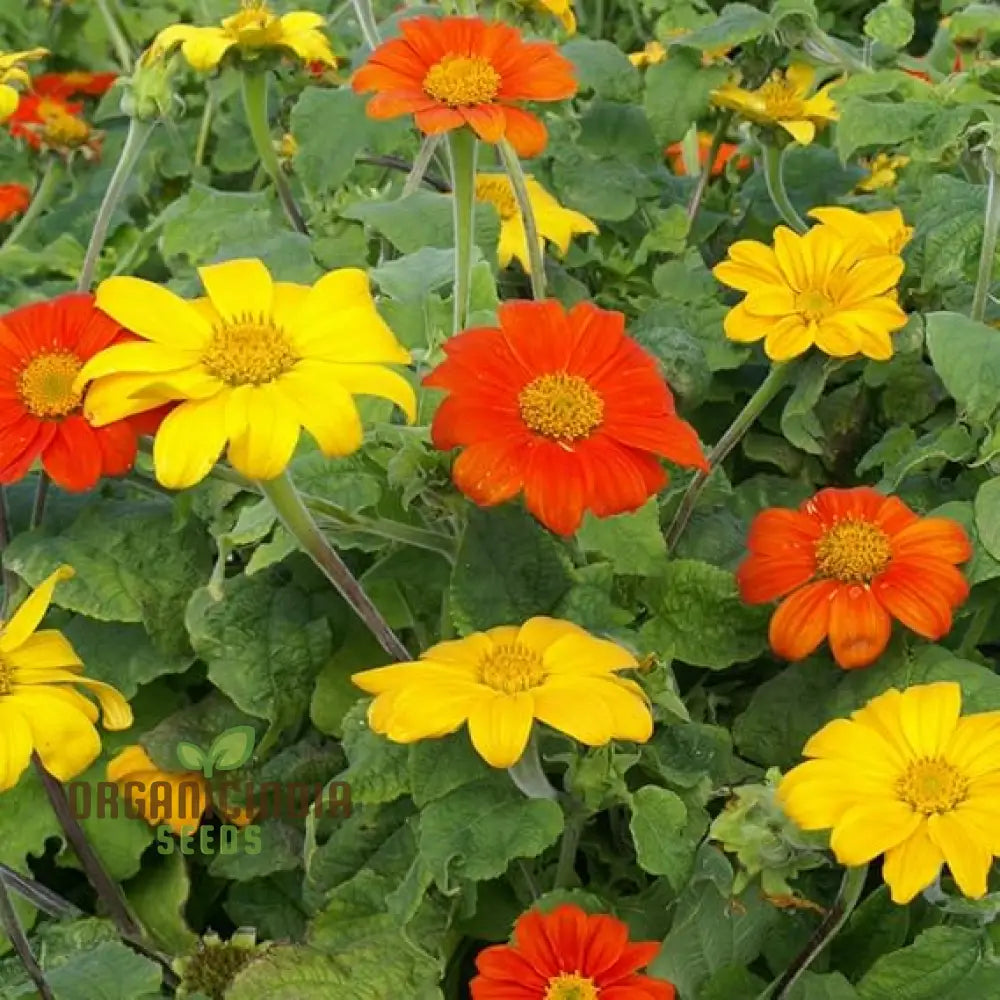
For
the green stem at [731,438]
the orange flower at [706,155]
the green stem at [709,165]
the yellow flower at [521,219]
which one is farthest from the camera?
the orange flower at [706,155]

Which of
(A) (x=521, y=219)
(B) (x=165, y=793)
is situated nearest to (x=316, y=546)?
(B) (x=165, y=793)

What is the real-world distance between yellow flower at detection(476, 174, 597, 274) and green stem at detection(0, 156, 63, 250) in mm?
603

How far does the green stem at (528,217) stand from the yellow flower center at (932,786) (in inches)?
22.2

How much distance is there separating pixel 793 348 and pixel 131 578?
482mm

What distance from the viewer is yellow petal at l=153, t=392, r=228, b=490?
2.58 ft

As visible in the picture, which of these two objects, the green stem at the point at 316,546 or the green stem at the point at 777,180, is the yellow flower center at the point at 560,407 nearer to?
the green stem at the point at 316,546

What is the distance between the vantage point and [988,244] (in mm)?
1137

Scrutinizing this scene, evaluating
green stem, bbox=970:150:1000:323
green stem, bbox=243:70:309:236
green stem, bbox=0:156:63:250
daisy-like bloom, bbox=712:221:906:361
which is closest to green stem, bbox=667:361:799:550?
daisy-like bloom, bbox=712:221:906:361

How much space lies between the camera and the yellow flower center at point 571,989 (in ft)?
2.71

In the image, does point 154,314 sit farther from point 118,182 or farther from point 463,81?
point 118,182

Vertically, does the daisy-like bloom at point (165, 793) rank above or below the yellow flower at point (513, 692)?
below

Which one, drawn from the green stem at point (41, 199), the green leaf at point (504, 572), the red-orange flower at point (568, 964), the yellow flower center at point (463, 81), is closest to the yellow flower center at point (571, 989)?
the red-orange flower at point (568, 964)

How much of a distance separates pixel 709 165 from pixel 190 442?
85 centimetres

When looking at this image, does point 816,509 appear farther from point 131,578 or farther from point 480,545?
point 131,578
